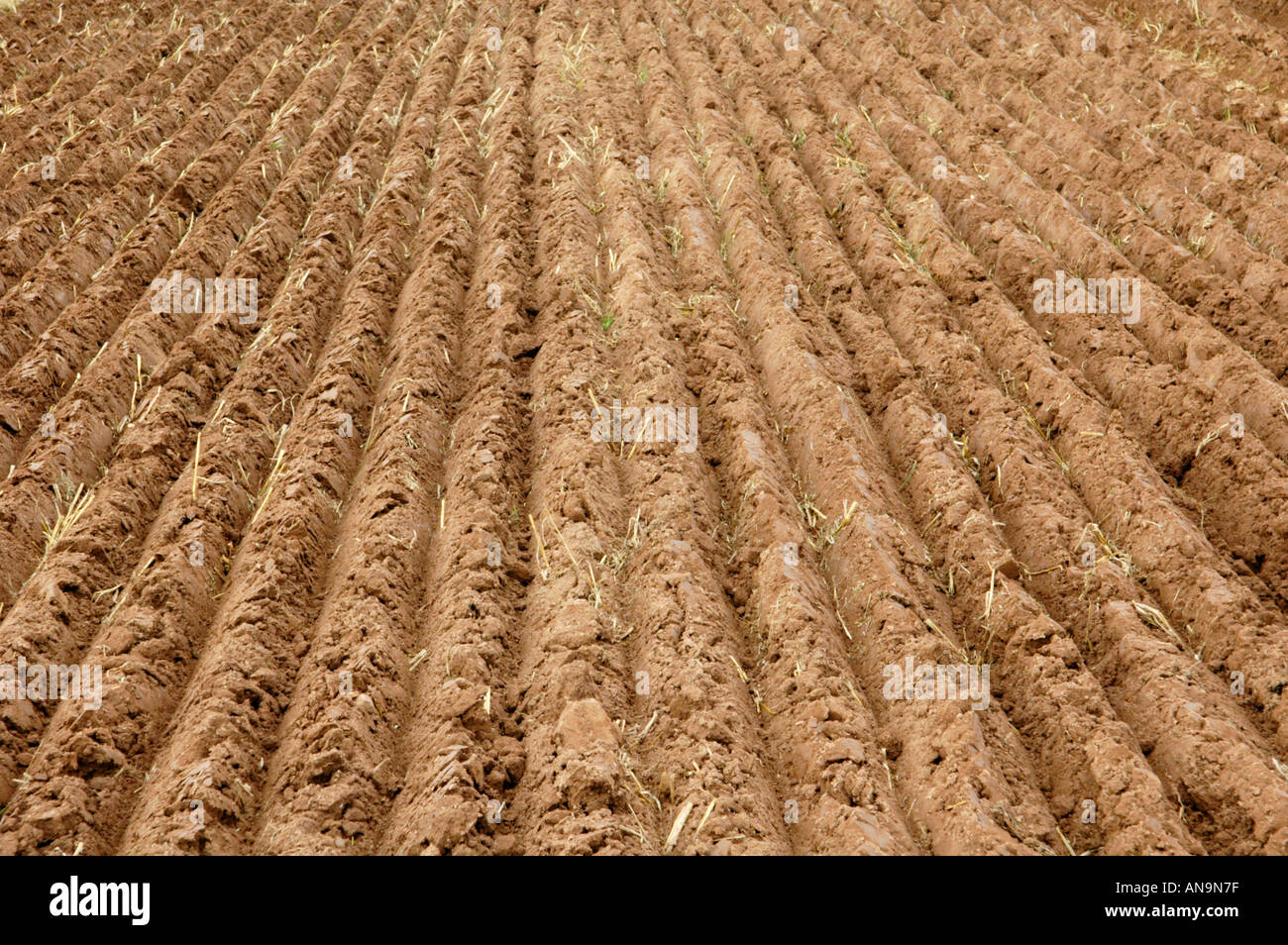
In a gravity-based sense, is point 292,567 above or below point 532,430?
below

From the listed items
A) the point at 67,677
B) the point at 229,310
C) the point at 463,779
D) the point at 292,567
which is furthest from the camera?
the point at 229,310

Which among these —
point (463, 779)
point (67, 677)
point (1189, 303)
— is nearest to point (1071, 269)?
point (1189, 303)

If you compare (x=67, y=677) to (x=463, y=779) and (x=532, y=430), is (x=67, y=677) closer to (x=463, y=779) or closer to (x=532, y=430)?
(x=463, y=779)

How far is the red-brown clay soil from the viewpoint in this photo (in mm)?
2830

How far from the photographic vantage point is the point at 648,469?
389cm

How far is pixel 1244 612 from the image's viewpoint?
3295 mm

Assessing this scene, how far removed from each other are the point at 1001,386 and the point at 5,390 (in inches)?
183

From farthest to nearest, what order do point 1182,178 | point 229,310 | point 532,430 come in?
point 1182,178
point 229,310
point 532,430

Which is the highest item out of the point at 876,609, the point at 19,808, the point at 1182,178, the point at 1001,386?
the point at 1182,178

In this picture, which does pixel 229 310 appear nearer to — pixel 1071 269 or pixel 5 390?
pixel 5 390

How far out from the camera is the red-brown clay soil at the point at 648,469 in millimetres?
2830

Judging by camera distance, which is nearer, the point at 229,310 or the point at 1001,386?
the point at 1001,386
